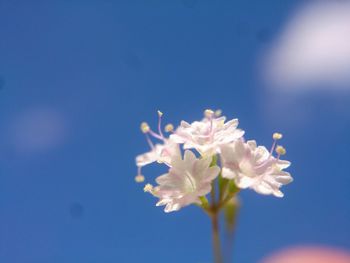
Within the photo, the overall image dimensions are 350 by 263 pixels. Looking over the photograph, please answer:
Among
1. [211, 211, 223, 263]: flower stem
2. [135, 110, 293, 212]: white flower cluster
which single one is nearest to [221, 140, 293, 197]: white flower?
[135, 110, 293, 212]: white flower cluster

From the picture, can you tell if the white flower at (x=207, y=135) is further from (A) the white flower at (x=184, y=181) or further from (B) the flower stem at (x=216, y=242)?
(B) the flower stem at (x=216, y=242)

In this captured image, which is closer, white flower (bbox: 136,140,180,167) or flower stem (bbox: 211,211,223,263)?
flower stem (bbox: 211,211,223,263)

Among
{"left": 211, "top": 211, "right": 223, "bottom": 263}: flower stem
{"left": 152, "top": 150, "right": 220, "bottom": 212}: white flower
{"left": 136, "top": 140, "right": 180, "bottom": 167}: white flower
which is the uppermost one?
{"left": 136, "top": 140, "right": 180, "bottom": 167}: white flower

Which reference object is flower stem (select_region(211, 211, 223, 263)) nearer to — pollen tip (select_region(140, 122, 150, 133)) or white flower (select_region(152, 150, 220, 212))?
white flower (select_region(152, 150, 220, 212))

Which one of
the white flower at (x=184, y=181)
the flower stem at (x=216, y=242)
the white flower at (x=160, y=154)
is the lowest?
the flower stem at (x=216, y=242)

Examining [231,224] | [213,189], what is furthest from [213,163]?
[231,224]

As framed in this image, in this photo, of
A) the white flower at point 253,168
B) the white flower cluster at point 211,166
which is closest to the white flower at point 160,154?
the white flower cluster at point 211,166

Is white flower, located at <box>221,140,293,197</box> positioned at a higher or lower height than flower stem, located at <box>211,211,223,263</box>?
higher
